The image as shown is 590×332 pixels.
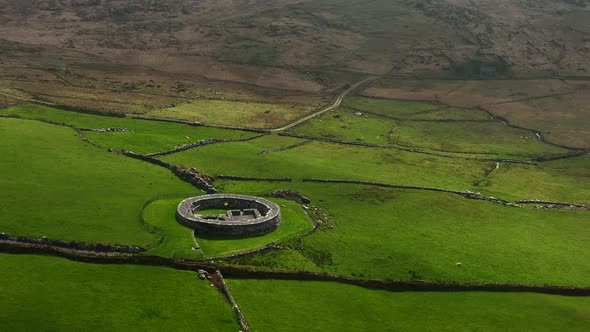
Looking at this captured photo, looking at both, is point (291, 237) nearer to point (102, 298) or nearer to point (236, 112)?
point (102, 298)

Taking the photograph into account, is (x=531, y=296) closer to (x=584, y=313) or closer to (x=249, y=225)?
(x=584, y=313)

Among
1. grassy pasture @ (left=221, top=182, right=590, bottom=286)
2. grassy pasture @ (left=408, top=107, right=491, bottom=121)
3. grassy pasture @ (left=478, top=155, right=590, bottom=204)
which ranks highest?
grassy pasture @ (left=221, top=182, right=590, bottom=286)

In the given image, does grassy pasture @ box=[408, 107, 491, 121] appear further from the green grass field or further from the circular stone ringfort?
the circular stone ringfort

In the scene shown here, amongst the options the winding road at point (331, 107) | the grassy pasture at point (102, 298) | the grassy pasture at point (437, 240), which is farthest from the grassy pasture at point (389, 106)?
the grassy pasture at point (102, 298)

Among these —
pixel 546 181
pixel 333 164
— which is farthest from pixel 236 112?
pixel 546 181

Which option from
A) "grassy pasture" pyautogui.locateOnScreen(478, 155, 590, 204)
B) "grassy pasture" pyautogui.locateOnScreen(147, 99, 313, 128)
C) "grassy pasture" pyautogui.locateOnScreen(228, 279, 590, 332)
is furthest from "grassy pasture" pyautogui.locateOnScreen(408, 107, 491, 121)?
"grassy pasture" pyautogui.locateOnScreen(228, 279, 590, 332)

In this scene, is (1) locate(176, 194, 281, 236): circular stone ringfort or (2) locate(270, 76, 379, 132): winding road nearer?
(1) locate(176, 194, 281, 236): circular stone ringfort
